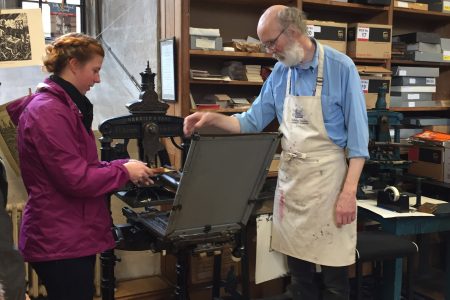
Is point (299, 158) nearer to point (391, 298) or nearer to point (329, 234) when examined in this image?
point (329, 234)

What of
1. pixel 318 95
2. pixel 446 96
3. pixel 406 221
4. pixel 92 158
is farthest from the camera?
pixel 446 96

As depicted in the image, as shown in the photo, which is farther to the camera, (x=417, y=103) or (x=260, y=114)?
(x=417, y=103)

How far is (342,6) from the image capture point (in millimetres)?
3209

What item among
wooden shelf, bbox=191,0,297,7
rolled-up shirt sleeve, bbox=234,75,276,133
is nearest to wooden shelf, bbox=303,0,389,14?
wooden shelf, bbox=191,0,297,7

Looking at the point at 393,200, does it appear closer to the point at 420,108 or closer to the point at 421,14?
the point at 420,108

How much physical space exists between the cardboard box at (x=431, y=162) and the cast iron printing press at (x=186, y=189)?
179cm

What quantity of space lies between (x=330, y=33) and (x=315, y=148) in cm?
141

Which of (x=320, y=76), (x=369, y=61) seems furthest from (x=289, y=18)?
(x=369, y=61)

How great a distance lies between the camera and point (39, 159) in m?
1.51

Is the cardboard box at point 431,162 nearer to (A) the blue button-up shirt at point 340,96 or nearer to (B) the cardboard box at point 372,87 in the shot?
(B) the cardboard box at point 372,87

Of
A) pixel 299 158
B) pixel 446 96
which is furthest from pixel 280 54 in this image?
pixel 446 96

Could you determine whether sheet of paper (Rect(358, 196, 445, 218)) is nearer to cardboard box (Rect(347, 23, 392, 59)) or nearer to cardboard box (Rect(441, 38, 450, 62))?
cardboard box (Rect(347, 23, 392, 59))

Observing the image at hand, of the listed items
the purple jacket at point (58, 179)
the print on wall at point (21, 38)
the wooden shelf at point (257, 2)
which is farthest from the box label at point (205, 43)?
the purple jacket at point (58, 179)

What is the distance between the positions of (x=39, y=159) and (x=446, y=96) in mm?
3476
